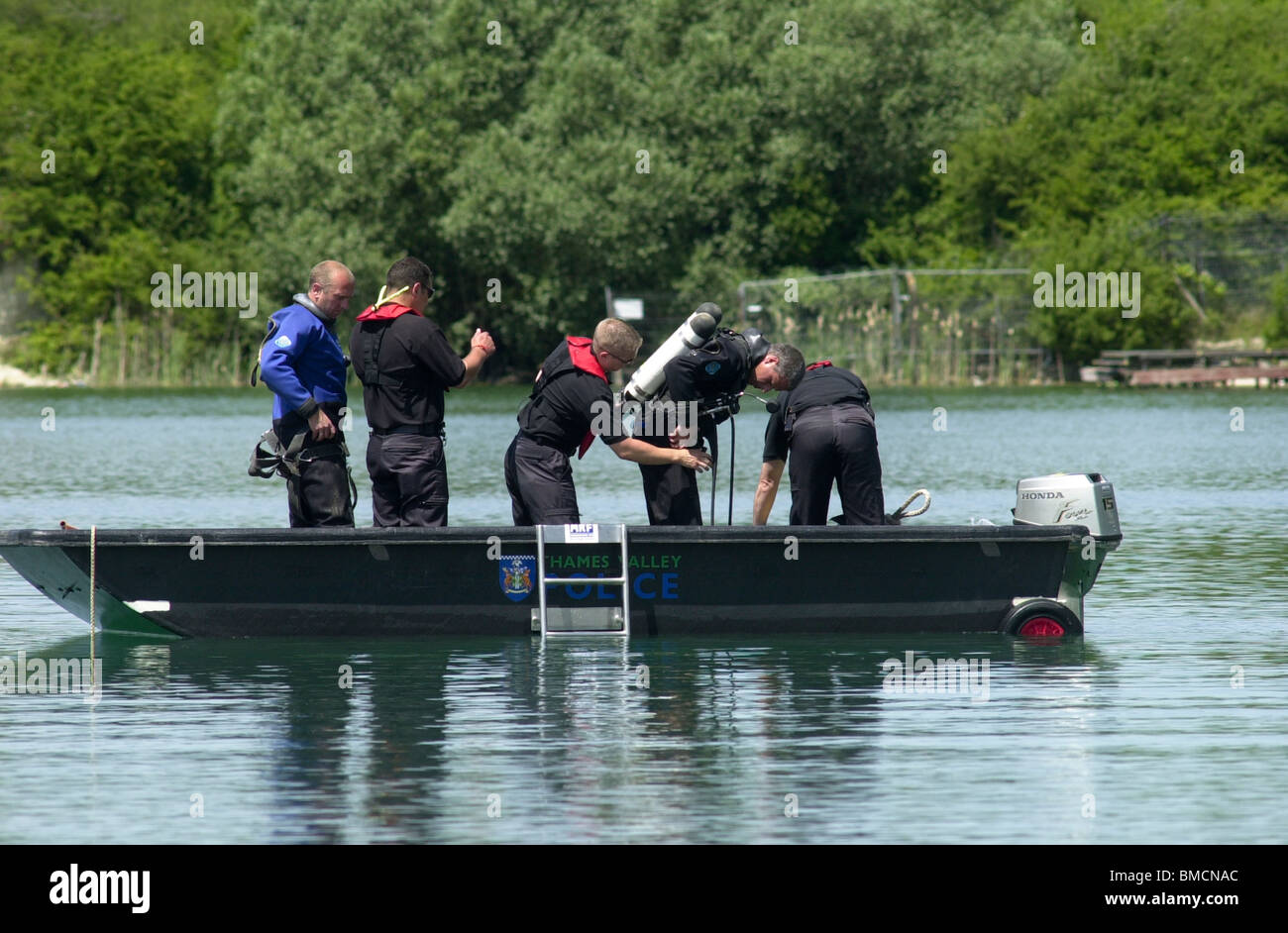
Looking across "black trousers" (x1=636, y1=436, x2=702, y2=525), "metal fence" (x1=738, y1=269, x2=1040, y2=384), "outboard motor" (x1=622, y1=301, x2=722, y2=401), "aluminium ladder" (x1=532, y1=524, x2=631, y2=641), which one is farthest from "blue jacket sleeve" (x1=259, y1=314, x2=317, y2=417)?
"metal fence" (x1=738, y1=269, x2=1040, y2=384)

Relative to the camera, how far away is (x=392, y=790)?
24.1 feet

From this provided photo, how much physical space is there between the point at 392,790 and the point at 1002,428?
2262 centimetres

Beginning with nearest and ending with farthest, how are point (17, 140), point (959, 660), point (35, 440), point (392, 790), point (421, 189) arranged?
1. point (392, 790)
2. point (959, 660)
3. point (35, 440)
4. point (421, 189)
5. point (17, 140)

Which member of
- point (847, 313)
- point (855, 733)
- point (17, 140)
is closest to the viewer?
point (855, 733)

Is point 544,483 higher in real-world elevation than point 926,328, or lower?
lower

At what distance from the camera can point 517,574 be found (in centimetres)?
1061

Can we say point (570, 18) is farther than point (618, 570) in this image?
Yes

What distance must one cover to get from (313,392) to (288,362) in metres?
0.26

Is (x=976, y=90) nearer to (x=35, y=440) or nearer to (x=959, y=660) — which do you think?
(x=35, y=440)

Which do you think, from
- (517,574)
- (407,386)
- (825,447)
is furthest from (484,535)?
(825,447)

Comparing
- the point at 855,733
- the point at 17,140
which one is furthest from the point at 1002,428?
the point at 17,140

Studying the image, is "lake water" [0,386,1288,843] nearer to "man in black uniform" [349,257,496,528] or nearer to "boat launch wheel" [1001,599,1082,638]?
"boat launch wheel" [1001,599,1082,638]

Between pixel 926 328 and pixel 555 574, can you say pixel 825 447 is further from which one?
pixel 926 328

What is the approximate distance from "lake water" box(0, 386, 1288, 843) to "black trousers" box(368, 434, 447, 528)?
27.8 inches
